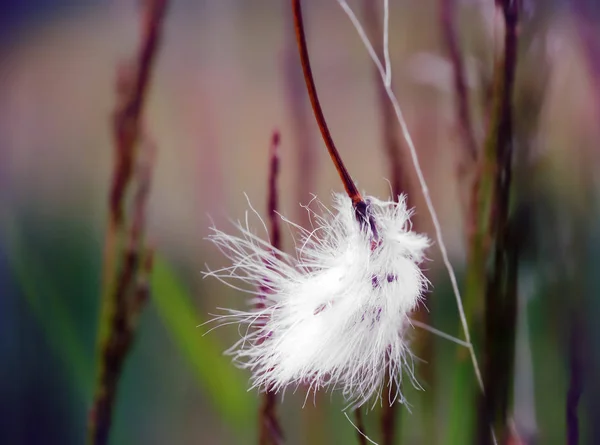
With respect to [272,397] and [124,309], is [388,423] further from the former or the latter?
[124,309]

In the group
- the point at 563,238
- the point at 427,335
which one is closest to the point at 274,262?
the point at 427,335

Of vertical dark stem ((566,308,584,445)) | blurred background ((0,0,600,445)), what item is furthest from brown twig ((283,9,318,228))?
vertical dark stem ((566,308,584,445))

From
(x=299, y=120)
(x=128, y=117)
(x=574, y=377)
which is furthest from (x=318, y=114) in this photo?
(x=574, y=377)

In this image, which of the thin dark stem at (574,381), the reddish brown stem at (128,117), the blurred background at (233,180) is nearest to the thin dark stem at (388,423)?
the blurred background at (233,180)

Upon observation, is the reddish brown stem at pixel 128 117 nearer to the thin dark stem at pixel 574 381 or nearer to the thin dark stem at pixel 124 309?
the thin dark stem at pixel 124 309

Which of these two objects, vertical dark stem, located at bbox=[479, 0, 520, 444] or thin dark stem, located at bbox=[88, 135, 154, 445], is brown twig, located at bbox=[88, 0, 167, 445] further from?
vertical dark stem, located at bbox=[479, 0, 520, 444]

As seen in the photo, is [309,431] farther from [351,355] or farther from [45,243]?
[45,243]
